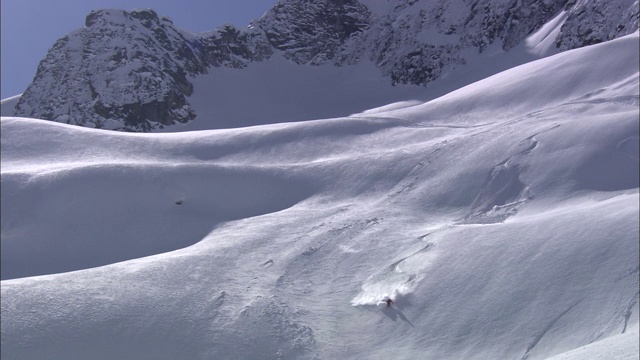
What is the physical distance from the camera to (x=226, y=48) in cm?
8831

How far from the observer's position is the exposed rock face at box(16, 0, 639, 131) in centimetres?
7475

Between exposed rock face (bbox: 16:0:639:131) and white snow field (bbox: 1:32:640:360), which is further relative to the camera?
exposed rock face (bbox: 16:0:639:131)

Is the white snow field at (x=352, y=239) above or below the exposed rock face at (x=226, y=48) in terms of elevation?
below

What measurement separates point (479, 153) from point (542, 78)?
552 centimetres

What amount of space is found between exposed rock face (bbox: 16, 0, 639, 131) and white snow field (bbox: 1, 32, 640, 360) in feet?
181

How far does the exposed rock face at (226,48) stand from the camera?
245 ft

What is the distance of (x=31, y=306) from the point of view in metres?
10.4

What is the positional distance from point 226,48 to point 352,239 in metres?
78.6

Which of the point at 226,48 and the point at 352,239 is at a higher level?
the point at 226,48

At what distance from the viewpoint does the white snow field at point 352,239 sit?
9.23 m

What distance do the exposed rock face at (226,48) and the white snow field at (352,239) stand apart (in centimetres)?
5506

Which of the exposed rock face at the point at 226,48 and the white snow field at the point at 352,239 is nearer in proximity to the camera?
the white snow field at the point at 352,239

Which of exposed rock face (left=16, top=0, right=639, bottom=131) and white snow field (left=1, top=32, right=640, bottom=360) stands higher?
Result: exposed rock face (left=16, top=0, right=639, bottom=131)

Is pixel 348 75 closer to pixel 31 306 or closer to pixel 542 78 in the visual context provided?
pixel 542 78
